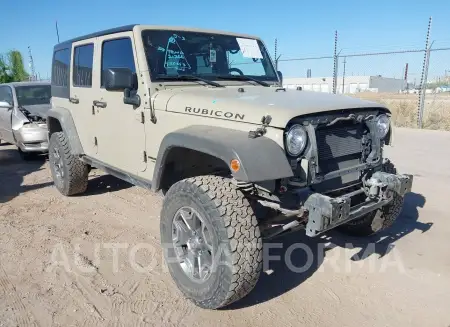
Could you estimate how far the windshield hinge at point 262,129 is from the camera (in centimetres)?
274

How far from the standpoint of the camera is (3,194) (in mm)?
5883

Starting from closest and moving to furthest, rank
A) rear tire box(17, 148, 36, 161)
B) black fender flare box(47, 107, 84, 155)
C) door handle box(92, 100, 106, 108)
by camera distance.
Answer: door handle box(92, 100, 106, 108)
black fender flare box(47, 107, 84, 155)
rear tire box(17, 148, 36, 161)

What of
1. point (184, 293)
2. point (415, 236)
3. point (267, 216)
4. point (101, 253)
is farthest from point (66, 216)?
point (415, 236)

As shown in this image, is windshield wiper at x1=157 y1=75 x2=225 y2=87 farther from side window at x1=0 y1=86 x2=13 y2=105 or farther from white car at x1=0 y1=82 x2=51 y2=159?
side window at x1=0 y1=86 x2=13 y2=105

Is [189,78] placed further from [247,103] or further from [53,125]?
[53,125]

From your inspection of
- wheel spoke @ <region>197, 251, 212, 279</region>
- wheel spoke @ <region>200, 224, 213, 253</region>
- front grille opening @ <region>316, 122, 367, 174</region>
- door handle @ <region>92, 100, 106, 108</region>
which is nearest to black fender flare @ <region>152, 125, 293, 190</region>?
front grille opening @ <region>316, 122, 367, 174</region>

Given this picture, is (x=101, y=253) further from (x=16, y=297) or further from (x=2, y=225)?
(x=2, y=225)

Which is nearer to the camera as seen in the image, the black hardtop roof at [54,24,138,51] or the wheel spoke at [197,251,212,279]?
the wheel spoke at [197,251,212,279]

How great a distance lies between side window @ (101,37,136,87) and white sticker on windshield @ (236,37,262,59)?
1.24 meters

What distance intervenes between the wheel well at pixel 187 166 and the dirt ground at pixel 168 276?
32.9 inches

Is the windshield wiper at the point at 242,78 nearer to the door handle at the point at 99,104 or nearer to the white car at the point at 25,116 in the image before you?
the door handle at the point at 99,104

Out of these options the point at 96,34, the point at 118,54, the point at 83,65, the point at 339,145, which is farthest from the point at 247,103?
the point at 83,65

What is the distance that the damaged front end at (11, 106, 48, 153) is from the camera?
7.69 m

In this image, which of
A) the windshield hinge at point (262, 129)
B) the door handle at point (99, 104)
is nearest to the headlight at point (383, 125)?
the windshield hinge at point (262, 129)
